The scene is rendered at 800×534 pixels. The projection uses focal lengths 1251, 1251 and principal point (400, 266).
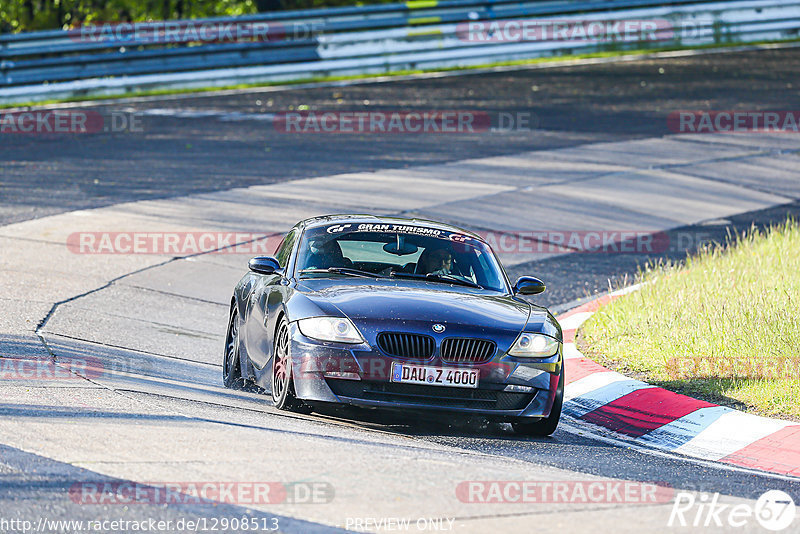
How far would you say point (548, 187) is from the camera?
18.2 meters

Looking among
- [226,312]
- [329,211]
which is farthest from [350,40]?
[226,312]

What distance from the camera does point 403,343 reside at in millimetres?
7602

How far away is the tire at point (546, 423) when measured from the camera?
7.91m

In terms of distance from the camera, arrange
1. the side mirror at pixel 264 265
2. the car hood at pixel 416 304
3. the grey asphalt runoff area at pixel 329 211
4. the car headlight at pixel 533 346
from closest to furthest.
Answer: the grey asphalt runoff area at pixel 329 211
the car hood at pixel 416 304
the car headlight at pixel 533 346
the side mirror at pixel 264 265

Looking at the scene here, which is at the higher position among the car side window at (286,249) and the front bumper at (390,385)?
the car side window at (286,249)

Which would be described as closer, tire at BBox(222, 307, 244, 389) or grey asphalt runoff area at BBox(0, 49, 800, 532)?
grey asphalt runoff area at BBox(0, 49, 800, 532)

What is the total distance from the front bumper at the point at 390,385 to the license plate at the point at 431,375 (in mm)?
27

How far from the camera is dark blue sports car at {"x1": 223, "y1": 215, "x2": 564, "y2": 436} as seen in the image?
297 inches

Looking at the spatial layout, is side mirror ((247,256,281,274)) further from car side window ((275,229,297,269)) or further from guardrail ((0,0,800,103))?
guardrail ((0,0,800,103))

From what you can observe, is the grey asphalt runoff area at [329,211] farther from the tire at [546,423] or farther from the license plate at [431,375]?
the license plate at [431,375]

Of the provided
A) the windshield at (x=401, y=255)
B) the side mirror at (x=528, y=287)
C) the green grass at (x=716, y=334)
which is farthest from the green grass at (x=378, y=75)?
the side mirror at (x=528, y=287)

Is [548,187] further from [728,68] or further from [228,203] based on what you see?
[728,68]

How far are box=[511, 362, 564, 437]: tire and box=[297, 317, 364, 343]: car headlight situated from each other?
1203 mm

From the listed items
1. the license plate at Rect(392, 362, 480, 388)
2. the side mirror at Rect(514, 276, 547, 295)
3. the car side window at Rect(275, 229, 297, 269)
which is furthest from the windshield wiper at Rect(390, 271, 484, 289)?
the license plate at Rect(392, 362, 480, 388)
